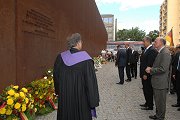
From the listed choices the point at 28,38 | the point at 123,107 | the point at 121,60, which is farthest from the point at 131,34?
the point at 28,38

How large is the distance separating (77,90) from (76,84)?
0.31 feet

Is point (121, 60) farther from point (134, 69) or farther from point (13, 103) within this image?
point (13, 103)

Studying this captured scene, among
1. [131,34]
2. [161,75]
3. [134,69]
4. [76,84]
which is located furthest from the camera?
[131,34]

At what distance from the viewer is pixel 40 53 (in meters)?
9.96

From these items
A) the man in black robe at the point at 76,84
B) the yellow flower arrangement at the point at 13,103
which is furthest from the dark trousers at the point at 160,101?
the yellow flower arrangement at the point at 13,103

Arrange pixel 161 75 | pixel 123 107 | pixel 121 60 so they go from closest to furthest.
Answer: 1. pixel 161 75
2. pixel 123 107
3. pixel 121 60

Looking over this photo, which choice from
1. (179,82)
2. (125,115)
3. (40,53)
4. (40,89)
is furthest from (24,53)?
(179,82)

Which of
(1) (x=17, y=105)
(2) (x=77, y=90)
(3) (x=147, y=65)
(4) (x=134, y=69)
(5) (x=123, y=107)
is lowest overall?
(5) (x=123, y=107)

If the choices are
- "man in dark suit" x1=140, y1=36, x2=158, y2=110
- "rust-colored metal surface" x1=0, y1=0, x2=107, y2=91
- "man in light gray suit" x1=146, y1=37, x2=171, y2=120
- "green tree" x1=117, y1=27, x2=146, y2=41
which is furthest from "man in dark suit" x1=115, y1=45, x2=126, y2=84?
"green tree" x1=117, y1=27, x2=146, y2=41

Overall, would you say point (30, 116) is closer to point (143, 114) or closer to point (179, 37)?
point (143, 114)

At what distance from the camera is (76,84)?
530cm

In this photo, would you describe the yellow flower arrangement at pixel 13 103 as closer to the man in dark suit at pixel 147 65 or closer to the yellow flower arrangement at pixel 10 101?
the yellow flower arrangement at pixel 10 101

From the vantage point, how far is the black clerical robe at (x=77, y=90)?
5.24m

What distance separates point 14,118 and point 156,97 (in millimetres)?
3218
